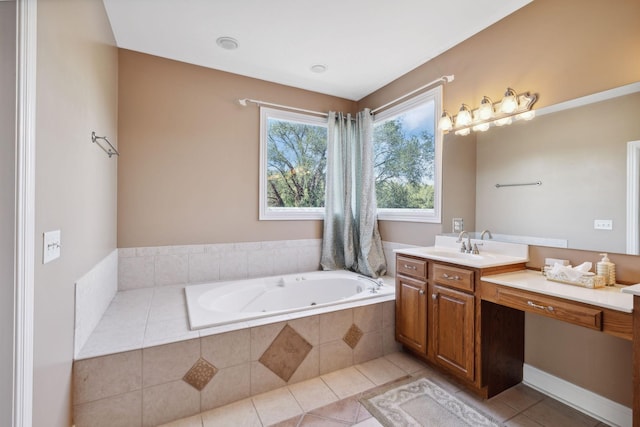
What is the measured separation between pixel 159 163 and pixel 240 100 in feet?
3.39

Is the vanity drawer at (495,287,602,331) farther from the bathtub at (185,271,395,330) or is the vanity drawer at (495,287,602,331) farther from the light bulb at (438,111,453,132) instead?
the light bulb at (438,111,453,132)

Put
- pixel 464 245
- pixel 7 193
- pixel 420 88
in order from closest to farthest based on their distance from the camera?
pixel 7 193, pixel 464 245, pixel 420 88

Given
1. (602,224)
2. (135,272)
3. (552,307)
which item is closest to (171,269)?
(135,272)

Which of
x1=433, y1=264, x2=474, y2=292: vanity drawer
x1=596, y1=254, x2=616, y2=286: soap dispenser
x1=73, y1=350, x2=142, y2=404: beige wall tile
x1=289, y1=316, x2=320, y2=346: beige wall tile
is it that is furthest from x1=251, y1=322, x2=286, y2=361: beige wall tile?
x1=596, y1=254, x2=616, y2=286: soap dispenser

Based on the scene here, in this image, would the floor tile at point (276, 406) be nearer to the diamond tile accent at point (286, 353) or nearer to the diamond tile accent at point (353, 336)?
the diamond tile accent at point (286, 353)

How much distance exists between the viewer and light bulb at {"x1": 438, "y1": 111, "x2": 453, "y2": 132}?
2.47 meters

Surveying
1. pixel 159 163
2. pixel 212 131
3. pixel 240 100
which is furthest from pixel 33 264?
pixel 240 100

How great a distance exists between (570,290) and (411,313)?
1072 mm

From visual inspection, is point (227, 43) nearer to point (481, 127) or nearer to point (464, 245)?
point (481, 127)

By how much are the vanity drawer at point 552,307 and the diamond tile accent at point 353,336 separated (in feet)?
3.46

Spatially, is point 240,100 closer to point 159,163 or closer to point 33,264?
point 159,163

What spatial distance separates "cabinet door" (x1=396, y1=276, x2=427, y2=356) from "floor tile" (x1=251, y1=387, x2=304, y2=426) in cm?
102

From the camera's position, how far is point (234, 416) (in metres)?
1.71

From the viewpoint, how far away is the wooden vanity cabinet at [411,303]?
86.7 inches
